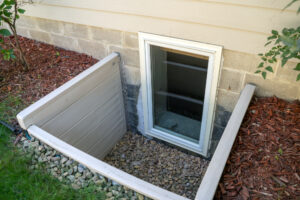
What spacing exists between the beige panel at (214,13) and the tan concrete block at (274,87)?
498 millimetres

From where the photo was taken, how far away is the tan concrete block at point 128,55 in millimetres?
3027

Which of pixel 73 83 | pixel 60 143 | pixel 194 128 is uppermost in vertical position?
pixel 73 83

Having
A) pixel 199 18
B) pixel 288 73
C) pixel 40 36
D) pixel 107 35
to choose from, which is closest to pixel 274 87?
pixel 288 73

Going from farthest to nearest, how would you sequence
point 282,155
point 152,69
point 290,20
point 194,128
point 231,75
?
1. point 194,128
2. point 152,69
3. point 231,75
4. point 290,20
5. point 282,155

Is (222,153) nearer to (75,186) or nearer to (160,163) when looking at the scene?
(75,186)

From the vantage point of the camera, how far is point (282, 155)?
1.85 metres

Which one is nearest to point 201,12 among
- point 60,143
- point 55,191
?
point 60,143

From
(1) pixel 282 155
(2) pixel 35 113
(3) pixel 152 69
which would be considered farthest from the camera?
(3) pixel 152 69

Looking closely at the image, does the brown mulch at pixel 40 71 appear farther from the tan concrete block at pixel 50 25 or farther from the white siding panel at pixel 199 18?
the white siding panel at pixel 199 18

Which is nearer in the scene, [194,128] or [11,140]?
[11,140]

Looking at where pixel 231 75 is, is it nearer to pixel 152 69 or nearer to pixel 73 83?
pixel 152 69

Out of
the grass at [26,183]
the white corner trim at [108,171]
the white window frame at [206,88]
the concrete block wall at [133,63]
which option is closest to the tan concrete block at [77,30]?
the concrete block wall at [133,63]

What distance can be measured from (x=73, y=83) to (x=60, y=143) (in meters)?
0.74

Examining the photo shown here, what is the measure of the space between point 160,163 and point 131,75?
1254 millimetres
